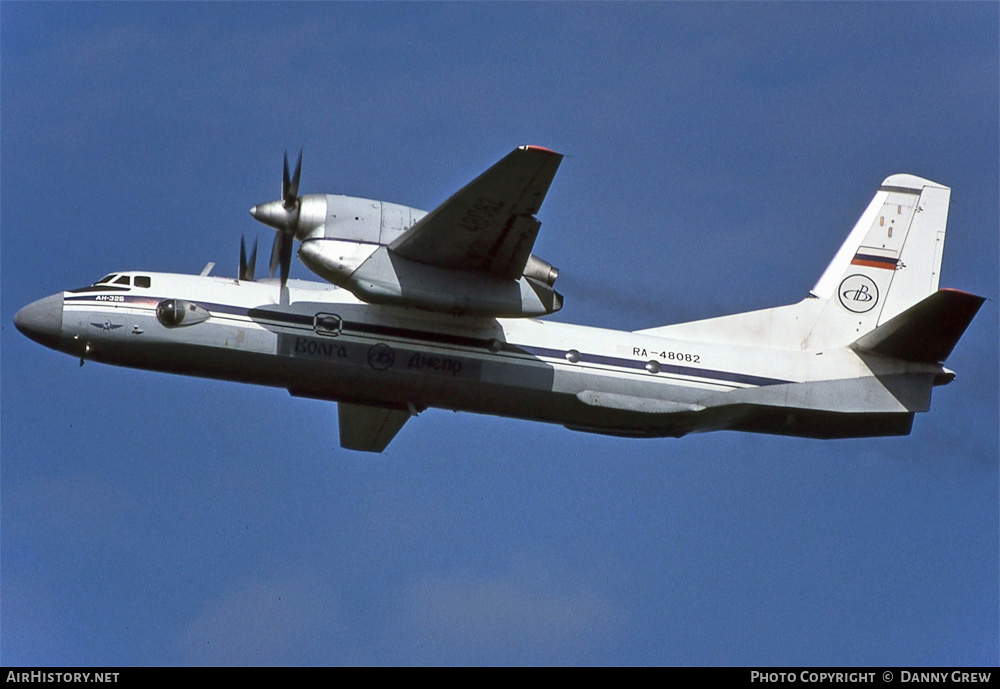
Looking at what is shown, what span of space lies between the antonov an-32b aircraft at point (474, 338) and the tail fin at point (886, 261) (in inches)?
30.9

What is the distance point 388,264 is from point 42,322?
557 cm

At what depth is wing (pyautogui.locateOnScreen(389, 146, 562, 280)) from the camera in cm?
2080

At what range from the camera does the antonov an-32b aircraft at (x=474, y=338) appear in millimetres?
22109

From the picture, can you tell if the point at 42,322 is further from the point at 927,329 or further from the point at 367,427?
the point at 927,329

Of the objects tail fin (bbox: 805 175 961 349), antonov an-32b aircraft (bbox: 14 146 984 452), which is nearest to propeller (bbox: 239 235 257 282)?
antonov an-32b aircraft (bbox: 14 146 984 452)

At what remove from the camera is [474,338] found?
76.4 feet

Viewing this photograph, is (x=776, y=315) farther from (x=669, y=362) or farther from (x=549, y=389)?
(x=549, y=389)

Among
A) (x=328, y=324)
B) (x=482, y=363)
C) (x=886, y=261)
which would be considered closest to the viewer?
(x=328, y=324)

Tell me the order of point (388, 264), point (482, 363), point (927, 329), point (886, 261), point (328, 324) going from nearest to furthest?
point (388, 264), point (328, 324), point (482, 363), point (927, 329), point (886, 261)

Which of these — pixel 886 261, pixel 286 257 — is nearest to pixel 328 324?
pixel 286 257

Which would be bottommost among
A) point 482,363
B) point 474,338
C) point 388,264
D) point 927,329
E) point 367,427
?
point 367,427

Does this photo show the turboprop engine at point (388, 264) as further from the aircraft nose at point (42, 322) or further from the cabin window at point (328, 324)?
the aircraft nose at point (42, 322)
